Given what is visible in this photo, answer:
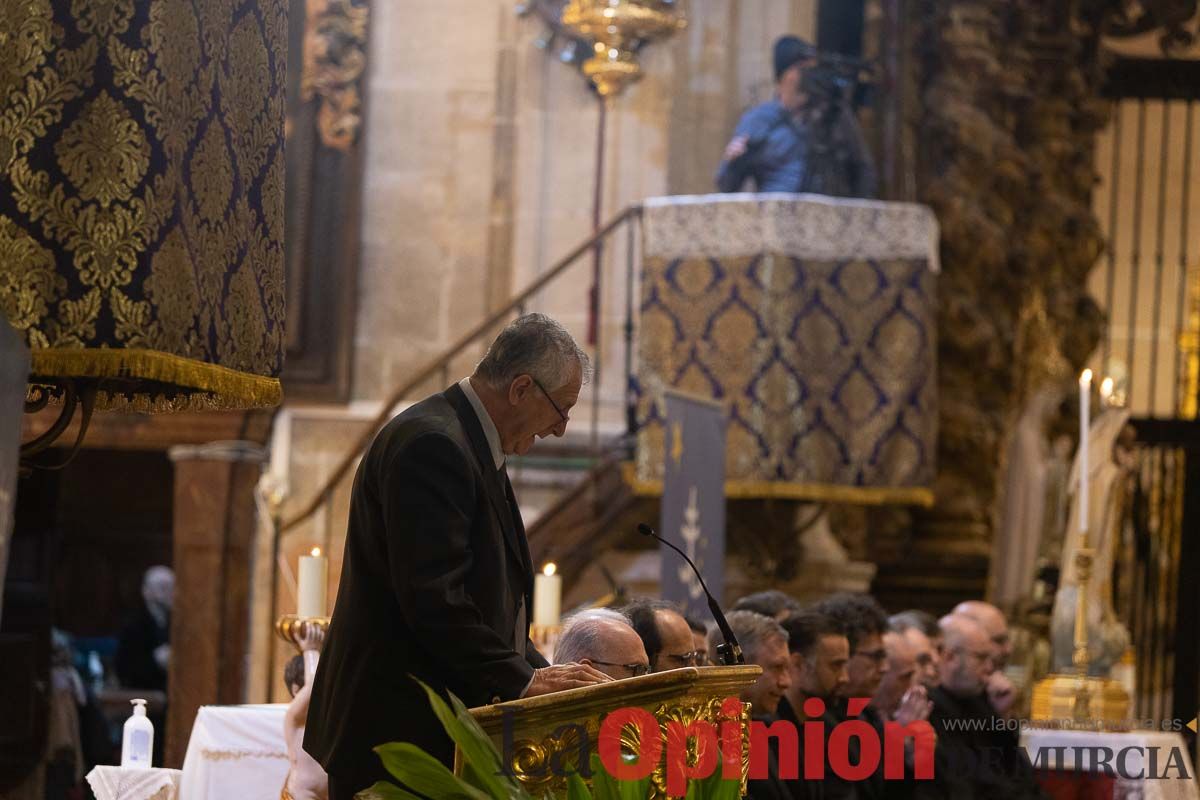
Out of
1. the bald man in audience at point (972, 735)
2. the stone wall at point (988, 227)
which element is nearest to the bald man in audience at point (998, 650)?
the bald man in audience at point (972, 735)

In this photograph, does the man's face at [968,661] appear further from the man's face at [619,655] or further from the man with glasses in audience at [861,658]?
the man's face at [619,655]

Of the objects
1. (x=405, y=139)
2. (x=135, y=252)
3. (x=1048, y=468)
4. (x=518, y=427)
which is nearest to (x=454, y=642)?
(x=518, y=427)

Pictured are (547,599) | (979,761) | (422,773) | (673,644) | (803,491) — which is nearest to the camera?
(422,773)

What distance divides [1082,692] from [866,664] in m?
1.65

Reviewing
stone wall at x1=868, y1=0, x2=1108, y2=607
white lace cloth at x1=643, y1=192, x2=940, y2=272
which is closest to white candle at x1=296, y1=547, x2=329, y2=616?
white lace cloth at x1=643, y1=192, x2=940, y2=272

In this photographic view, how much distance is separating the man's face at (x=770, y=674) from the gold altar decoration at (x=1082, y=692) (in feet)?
7.92

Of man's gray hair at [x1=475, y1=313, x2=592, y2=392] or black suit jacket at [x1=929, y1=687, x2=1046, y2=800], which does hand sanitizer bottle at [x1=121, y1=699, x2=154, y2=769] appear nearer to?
man's gray hair at [x1=475, y1=313, x2=592, y2=392]

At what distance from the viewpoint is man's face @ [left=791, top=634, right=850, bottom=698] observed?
19.5 feet

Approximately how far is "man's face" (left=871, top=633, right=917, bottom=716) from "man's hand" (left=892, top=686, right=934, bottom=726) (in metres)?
0.16

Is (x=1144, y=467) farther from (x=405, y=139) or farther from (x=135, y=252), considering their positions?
(x=135, y=252)

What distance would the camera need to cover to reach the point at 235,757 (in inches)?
209

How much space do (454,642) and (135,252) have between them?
1.02 meters

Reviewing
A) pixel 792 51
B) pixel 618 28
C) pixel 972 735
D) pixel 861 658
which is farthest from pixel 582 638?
pixel 792 51

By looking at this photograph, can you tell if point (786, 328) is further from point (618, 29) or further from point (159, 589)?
point (159, 589)
